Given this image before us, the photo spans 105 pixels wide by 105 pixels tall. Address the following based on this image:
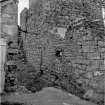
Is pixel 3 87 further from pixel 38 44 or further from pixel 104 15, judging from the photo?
pixel 104 15

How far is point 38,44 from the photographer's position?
6.24 metres

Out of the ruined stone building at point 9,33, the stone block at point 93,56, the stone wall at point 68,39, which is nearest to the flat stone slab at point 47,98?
the stone wall at point 68,39

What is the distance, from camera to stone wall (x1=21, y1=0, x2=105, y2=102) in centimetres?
459

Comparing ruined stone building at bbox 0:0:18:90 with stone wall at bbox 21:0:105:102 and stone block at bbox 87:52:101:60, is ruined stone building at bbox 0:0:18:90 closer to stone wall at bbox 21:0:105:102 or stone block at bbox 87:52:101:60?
stone wall at bbox 21:0:105:102

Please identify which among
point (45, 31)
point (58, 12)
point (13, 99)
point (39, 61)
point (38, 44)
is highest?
point (58, 12)

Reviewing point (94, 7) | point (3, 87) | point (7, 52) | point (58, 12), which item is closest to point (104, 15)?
point (94, 7)

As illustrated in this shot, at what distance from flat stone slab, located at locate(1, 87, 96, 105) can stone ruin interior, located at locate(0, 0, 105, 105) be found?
171mm

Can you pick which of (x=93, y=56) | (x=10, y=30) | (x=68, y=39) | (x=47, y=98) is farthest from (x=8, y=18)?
(x=93, y=56)

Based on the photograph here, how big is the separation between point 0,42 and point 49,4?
2.24 meters

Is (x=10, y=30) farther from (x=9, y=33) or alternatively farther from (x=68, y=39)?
(x=68, y=39)

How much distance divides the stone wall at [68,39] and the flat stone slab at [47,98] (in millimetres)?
440

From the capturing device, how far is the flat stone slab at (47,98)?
445cm

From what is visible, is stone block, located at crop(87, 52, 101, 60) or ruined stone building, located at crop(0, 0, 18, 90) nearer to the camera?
stone block, located at crop(87, 52, 101, 60)

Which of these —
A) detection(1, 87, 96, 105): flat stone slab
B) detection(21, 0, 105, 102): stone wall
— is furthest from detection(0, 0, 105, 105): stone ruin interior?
detection(1, 87, 96, 105): flat stone slab
